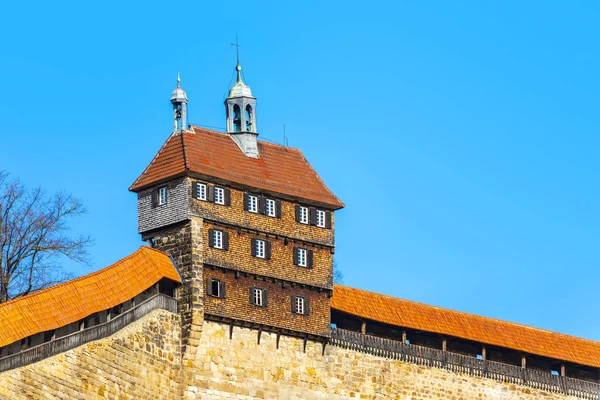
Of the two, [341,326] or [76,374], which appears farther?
[341,326]

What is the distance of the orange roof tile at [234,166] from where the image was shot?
311 ft

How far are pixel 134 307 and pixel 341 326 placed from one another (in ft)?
44.7

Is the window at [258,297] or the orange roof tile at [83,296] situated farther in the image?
the window at [258,297]

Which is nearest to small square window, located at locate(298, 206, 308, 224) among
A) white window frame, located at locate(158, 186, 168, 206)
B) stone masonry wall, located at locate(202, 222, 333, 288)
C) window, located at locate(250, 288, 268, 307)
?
stone masonry wall, located at locate(202, 222, 333, 288)

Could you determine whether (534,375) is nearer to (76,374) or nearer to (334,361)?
(334,361)

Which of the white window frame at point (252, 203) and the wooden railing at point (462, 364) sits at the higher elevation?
the white window frame at point (252, 203)

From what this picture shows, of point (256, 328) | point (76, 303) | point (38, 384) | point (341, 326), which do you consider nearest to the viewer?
point (38, 384)

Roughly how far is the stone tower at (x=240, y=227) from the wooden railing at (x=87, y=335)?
140 centimetres

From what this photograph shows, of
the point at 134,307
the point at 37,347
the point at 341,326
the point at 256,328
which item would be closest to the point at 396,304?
the point at 341,326

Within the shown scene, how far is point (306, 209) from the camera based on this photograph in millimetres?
97875

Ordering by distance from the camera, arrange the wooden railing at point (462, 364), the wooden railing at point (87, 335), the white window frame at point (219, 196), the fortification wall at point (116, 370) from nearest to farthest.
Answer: the fortification wall at point (116, 370) → the wooden railing at point (87, 335) → the white window frame at point (219, 196) → the wooden railing at point (462, 364)

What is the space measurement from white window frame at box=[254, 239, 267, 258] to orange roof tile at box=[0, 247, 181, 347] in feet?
13.9

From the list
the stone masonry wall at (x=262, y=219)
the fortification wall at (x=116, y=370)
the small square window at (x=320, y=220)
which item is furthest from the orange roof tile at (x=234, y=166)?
the fortification wall at (x=116, y=370)

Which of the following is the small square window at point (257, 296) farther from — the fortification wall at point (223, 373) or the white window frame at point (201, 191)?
the white window frame at point (201, 191)
